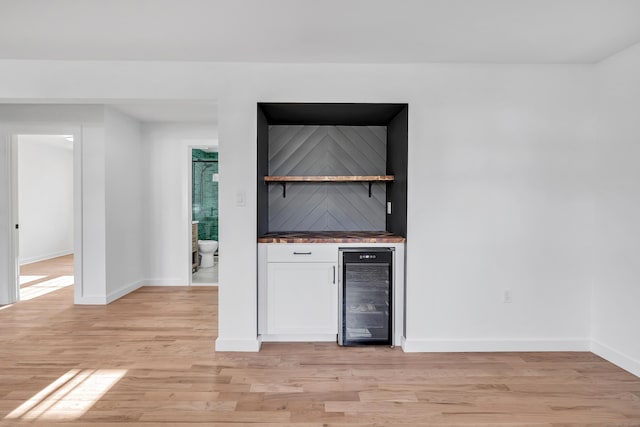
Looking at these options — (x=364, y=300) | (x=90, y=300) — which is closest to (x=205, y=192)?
(x=90, y=300)

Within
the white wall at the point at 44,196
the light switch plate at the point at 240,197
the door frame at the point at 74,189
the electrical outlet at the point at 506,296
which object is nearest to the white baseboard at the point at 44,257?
the white wall at the point at 44,196

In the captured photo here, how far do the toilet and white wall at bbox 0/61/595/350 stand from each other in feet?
12.4

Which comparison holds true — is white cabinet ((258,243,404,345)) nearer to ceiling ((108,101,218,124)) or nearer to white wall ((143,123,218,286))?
ceiling ((108,101,218,124))

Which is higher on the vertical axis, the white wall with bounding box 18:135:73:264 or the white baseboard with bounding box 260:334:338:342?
the white wall with bounding box 18:135:73:264

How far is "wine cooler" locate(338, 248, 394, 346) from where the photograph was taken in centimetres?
315

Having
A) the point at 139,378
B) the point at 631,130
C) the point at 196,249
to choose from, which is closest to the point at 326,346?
the point at 139,378

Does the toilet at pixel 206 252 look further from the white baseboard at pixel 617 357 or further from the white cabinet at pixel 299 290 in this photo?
the white baseboard at pixel 617 357

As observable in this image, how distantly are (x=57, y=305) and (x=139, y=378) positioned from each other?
256 cm

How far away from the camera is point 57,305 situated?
4336mm

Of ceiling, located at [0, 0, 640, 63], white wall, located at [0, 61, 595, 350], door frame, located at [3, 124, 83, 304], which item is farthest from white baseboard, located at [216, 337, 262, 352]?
door frame, located at [3, 124, 83, 304]

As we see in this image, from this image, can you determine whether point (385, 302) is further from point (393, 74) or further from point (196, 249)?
point (196, 249)

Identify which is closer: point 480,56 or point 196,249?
point 480,56

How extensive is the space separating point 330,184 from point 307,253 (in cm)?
95

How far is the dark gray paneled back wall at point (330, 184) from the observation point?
3.81 metres
